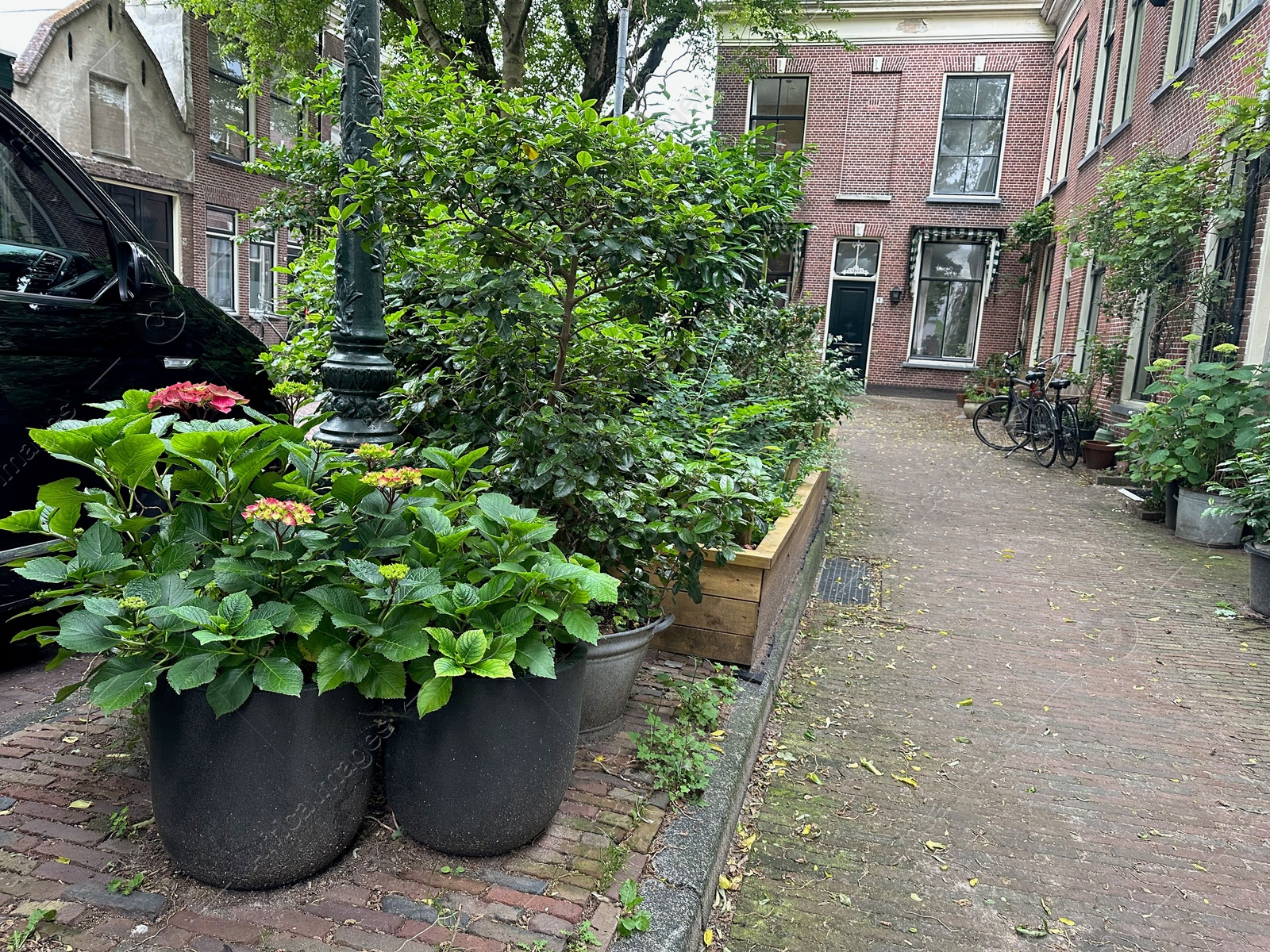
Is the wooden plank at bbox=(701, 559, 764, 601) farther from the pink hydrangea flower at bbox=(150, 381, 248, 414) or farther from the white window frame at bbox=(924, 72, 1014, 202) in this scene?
the white window frame at bbox=(924, 72, 1014, 202)

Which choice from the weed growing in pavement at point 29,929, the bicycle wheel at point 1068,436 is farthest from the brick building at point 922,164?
the weed growing in pavement at point 29,929

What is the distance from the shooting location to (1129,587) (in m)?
6.12

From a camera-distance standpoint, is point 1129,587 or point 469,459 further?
point 1129,587

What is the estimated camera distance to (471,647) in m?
1.94

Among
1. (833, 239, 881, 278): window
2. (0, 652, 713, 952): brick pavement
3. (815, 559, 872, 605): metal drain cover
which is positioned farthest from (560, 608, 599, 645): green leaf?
(833, 239, 881, 278): window

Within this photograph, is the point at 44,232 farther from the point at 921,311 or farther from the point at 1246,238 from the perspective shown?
Result: the point at 921,311

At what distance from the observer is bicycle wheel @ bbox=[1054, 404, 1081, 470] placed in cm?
1144

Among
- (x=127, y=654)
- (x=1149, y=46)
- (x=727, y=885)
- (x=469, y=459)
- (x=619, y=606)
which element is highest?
(x=1149, y=46)

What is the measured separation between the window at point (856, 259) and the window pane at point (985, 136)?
117 inches

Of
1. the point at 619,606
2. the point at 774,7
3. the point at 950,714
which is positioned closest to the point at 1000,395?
the point at 774,7

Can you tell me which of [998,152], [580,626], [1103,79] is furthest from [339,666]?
[998,152]

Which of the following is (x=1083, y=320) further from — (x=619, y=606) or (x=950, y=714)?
(x=619, y=606)

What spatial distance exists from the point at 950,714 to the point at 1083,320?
1202 centimetres

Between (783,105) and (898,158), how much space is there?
119 inches
